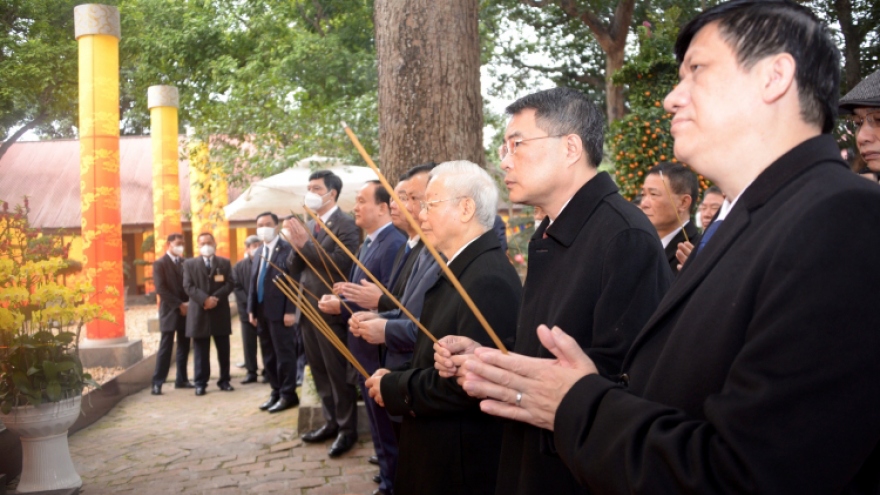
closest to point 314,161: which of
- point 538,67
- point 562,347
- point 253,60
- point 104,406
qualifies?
point 253,60

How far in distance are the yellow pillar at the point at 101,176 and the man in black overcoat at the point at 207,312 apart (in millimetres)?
738

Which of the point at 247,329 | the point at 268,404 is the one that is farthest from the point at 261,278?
the point at 247,329

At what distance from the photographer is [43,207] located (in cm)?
529

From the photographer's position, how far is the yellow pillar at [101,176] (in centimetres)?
573

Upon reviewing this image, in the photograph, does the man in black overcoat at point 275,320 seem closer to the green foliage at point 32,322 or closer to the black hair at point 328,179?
the black hair at point 328,179

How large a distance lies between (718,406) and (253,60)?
11.6 meters

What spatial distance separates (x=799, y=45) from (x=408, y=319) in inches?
94.0

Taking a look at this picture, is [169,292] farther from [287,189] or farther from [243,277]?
[287,189]

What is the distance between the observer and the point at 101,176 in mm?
7715

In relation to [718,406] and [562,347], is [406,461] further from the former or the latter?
[718,406]

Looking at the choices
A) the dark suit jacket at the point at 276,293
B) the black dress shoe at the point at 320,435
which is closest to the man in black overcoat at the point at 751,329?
the black dress shoe at the point at 320,435

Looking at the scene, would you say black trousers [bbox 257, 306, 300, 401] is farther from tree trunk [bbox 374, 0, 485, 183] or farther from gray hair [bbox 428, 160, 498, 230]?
gray hair [bbox 428, 160, 498, 230]

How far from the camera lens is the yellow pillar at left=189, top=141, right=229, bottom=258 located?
40.0 feet

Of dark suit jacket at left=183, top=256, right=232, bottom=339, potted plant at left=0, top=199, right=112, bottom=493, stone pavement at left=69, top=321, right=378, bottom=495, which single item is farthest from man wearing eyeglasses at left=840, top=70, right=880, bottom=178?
dark suit jacket at left=183, top=256, right=232, bottom=339
